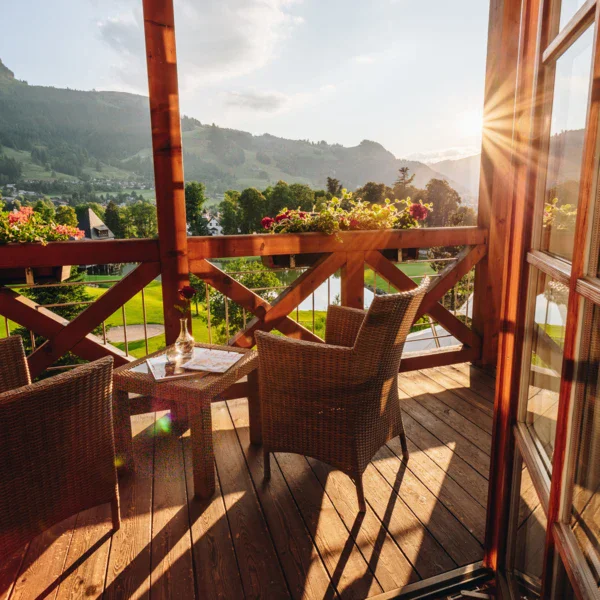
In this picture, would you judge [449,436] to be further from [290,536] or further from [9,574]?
[9,574]

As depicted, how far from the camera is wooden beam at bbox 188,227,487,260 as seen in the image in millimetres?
2928

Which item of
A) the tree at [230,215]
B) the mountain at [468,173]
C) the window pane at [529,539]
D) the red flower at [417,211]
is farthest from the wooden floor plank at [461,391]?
the tree at [230,215]

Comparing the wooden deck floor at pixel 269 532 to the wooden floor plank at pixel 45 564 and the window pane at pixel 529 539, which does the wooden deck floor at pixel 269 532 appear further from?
the window pane at pixel 529 539

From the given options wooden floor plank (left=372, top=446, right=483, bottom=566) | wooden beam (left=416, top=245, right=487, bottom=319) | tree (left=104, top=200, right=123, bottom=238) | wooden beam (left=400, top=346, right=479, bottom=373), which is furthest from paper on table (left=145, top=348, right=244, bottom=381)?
tree (left=104, top=200, right=123, bottom=238)

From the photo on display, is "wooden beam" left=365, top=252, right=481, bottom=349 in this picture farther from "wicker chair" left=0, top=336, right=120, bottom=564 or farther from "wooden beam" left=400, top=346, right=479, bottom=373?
"wicker chair" left=0, top=336, right=120, bottom=564

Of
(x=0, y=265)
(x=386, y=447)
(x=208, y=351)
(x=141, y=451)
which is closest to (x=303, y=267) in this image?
(x=208, y=351)

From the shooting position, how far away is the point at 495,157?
332 cm

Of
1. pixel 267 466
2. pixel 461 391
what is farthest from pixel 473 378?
pixel 267 466

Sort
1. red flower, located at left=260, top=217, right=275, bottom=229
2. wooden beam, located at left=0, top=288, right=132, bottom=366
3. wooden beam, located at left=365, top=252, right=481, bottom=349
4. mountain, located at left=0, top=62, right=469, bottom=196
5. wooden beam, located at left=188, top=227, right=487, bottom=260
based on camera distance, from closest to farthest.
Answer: wooden beam, located at left=0, top=288, right=132, bottom=366 → wooden beam, located at left=188, top=227, right=487, bottom=260 → red flower, located at left=260, top=217, right=275, bottom=229 → wooden beam, located at left=365, top=252, right=481, bottom=349 → mountain, located at left=0, top=62, right=469, bottom=196

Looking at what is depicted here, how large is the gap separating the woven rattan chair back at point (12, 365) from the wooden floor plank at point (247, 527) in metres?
1.05

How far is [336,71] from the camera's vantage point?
224 inches

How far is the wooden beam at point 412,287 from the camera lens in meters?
3.36

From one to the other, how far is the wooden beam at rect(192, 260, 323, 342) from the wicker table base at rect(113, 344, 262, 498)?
29.2 inches

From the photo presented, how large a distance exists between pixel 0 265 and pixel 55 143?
10061 mm
